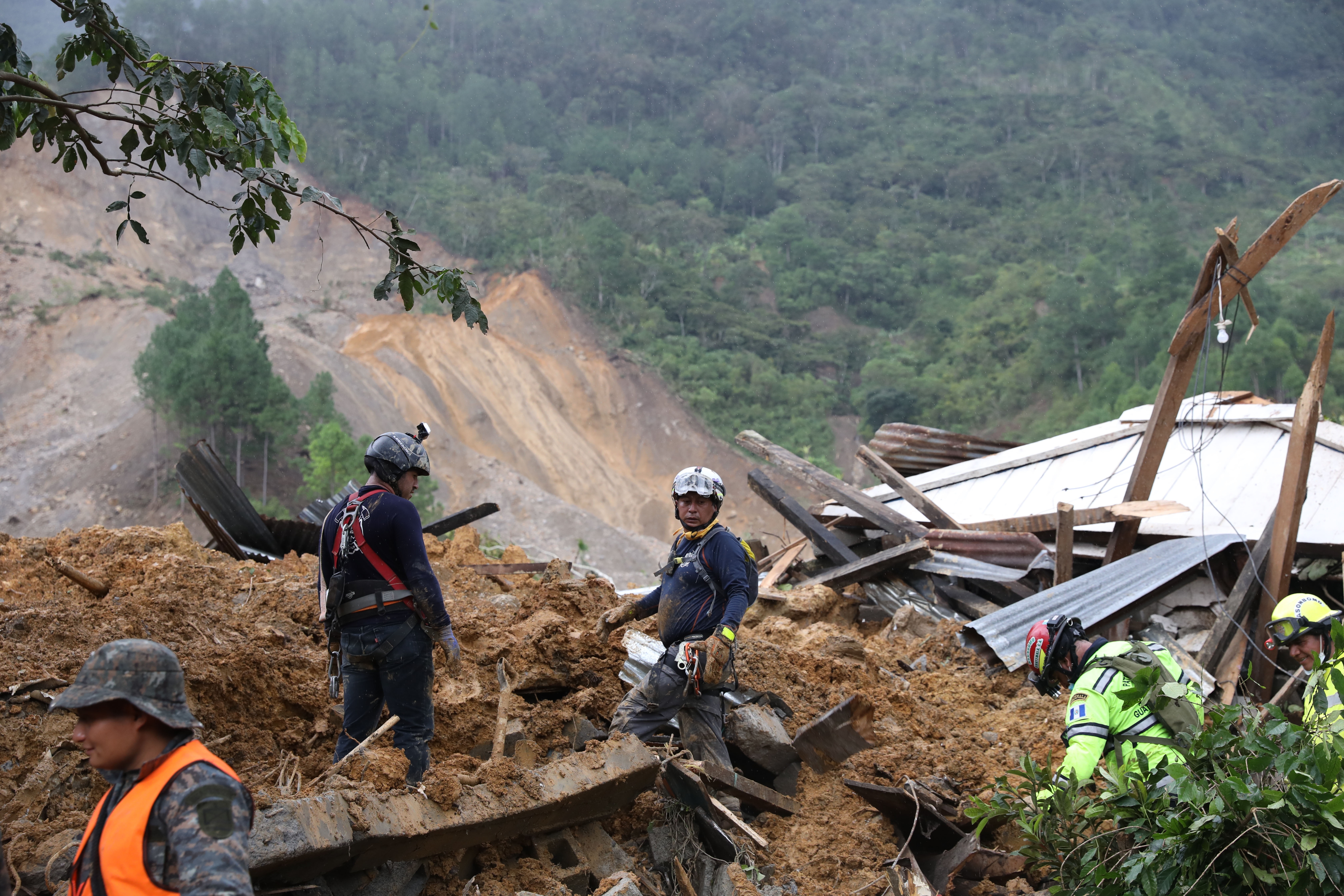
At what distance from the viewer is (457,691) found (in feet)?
18.3

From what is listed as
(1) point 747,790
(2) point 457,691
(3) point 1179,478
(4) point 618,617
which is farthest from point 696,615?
(3) point 1179,478

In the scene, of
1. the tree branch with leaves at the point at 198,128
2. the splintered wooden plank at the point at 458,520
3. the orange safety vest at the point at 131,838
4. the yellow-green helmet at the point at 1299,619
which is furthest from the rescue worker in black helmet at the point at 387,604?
the splintered wooden plank at the point at 458,520

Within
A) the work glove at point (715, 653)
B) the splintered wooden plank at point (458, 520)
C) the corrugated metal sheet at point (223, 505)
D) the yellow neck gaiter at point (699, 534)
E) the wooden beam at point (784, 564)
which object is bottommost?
the wooden beam at point (784, 564)

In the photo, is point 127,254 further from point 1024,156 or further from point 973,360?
point 1024,156

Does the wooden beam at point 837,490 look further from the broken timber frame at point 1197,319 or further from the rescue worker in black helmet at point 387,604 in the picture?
the rescue worker in black helmet at point 387,604

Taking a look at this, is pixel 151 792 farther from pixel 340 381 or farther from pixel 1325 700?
pixel 340 381

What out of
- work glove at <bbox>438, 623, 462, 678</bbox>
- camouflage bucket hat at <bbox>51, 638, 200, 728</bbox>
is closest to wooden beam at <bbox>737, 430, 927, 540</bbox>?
work glove at <bbox>438, 623, 462, 678</bbox>

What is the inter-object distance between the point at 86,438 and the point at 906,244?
40578mm

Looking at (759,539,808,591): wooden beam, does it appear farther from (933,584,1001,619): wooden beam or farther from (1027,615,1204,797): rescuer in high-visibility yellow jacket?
(1027,615,1204,797): rescuer in high-visibility yellow jacket

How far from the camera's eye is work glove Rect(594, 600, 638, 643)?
Result: 17.9 feet

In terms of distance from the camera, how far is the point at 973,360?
45469mm

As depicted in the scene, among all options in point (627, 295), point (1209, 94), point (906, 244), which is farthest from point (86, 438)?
point (1209, 94)

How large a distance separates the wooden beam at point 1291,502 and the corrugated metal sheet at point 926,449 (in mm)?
5129

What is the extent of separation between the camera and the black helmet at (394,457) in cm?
461
